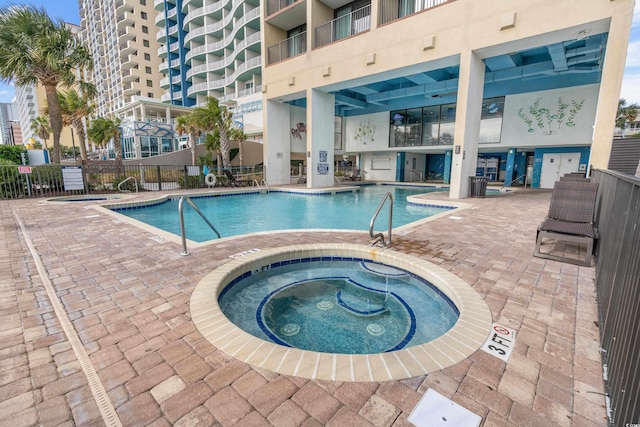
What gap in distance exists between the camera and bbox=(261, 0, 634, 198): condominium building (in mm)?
8711

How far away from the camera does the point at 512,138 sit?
52.2 ft

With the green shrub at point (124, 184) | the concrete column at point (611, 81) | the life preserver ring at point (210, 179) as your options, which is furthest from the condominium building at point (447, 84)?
the green shrub at point (124, 184)

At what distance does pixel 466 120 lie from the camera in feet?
34.2

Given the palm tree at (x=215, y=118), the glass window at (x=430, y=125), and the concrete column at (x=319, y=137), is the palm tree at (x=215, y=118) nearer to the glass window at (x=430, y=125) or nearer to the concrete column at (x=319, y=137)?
the concrete column at (x=319, y=137)

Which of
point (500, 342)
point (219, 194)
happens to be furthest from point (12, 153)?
point (500, 342)

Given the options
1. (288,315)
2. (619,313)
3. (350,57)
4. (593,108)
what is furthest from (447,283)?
(593,108)

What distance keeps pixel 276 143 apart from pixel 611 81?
581 inches

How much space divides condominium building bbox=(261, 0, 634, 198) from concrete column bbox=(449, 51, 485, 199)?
0.05 meters

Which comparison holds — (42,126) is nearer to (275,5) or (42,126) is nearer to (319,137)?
(275,5)

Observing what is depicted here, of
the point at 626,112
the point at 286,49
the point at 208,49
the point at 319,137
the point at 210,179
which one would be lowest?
the point at 210,179

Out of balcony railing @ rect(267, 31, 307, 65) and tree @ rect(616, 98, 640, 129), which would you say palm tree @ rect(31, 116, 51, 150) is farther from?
tree @ rect(616, 98, 640, 129)

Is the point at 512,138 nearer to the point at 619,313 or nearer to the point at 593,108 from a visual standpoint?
the point at 593,108

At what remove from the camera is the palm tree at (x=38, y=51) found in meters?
11.8

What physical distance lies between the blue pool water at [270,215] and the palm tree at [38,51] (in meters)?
7.96
